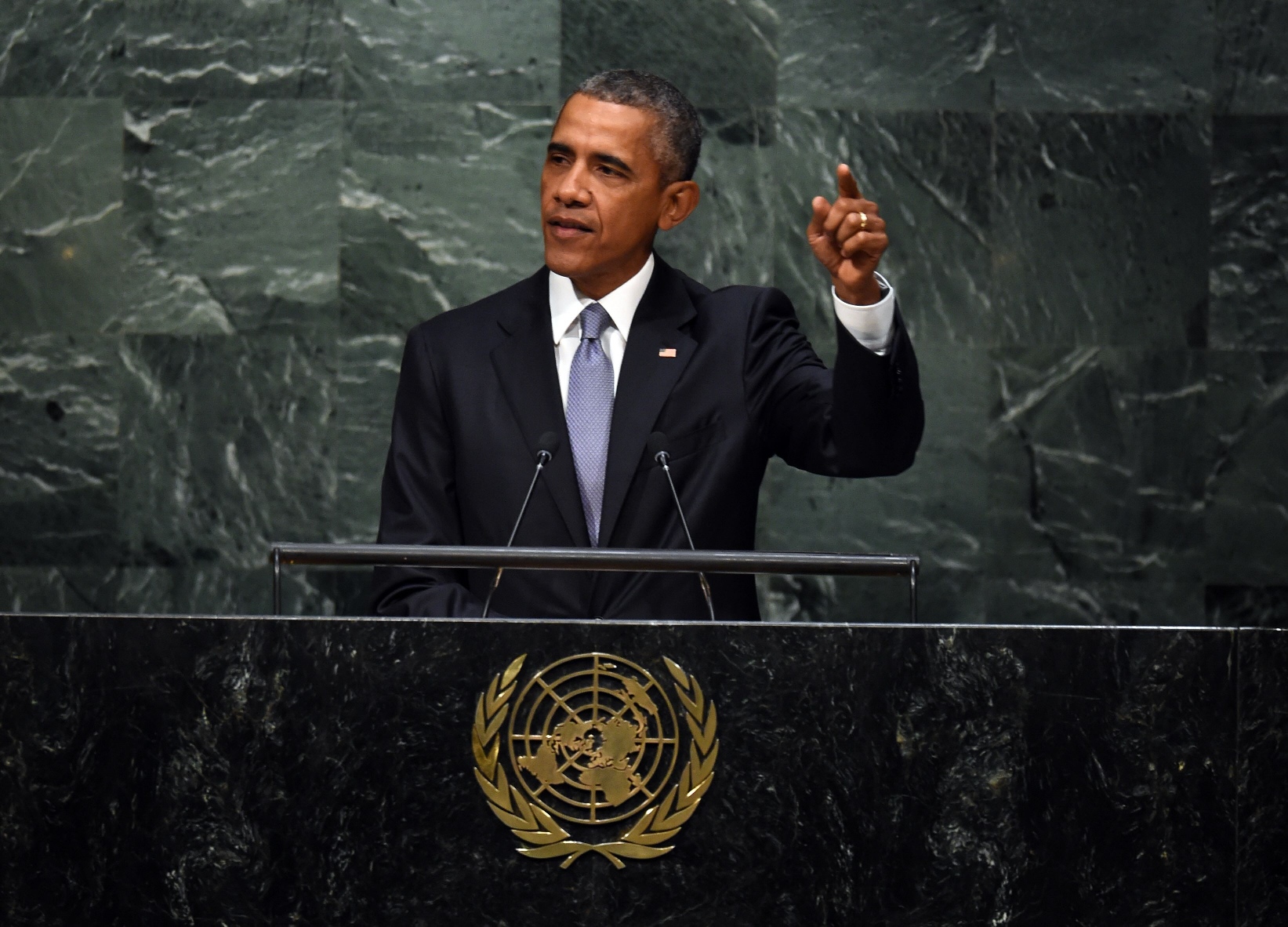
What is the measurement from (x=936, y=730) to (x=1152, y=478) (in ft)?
9.75

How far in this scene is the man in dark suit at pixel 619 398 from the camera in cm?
289

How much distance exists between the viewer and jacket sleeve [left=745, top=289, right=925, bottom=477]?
2793 mm

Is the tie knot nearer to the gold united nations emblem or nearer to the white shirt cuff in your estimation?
the white shirt cuff

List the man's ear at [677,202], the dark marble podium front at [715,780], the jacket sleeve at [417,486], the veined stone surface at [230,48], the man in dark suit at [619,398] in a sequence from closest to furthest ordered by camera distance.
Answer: the dark marble podium front at [715,780] < the jacket sleeve at [417,486] < the man in dark suit at [619,398] < the man's ear at [677,202] < the veined stone surface at [230,48]

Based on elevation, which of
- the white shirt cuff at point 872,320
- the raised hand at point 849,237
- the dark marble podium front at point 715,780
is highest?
the raised hand at point 849,237

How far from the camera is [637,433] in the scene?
9.75ft

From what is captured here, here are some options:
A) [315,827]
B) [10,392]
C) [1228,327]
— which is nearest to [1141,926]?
[315,827]

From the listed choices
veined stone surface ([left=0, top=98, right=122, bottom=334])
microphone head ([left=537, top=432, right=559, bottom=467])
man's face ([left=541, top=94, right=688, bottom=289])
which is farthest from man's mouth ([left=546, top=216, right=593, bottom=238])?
veined stone surface ([left=0, top=98, right=122, bottom=334])

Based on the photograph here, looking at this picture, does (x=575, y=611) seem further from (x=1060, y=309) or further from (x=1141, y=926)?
(x=1060, y=309)

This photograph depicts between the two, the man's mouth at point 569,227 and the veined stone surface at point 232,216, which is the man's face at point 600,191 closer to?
the man's mouth at point 569,227

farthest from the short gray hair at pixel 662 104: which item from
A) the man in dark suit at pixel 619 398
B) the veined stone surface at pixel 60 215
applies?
the veined stone surface at pixel 60 215

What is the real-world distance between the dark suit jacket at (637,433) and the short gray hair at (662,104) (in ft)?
0.64

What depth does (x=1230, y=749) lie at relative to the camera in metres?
2.10

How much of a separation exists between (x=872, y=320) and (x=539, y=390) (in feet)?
2.14
